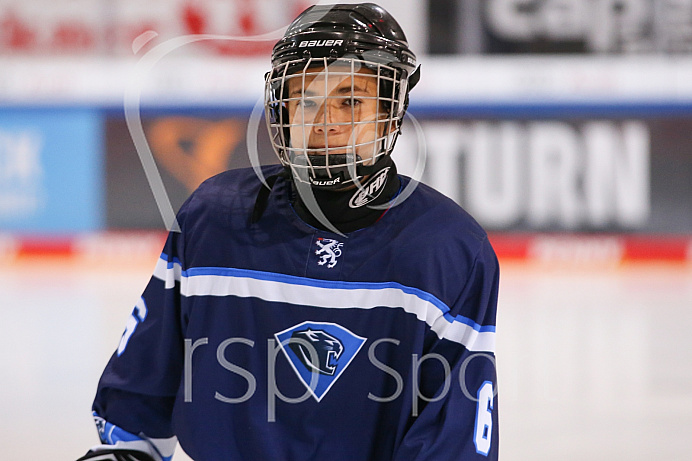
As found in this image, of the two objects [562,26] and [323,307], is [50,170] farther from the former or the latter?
[323,307]

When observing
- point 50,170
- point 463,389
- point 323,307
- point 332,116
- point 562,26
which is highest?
point 562,26

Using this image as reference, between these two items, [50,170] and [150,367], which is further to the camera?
[50,170]

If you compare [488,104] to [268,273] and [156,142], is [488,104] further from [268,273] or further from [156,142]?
[268,273]

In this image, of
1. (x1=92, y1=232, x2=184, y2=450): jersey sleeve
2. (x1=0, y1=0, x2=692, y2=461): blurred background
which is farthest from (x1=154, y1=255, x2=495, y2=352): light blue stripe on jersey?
(x1=0, y1=0, x2=692, y2=461): blurred background

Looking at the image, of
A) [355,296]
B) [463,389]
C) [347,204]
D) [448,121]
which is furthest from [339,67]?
[448,121]

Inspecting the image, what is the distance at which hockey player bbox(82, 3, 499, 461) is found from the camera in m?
1.17

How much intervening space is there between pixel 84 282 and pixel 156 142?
1541mm

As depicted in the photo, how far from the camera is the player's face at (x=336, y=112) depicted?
3.92 ft

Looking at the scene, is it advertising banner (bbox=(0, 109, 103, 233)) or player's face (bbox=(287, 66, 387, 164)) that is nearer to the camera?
player's face (bbox=(287, 66, 387, 164))

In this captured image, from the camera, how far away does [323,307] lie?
1178 millimetres

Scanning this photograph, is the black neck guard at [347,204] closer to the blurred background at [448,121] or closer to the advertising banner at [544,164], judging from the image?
the blurred background at [448,121]

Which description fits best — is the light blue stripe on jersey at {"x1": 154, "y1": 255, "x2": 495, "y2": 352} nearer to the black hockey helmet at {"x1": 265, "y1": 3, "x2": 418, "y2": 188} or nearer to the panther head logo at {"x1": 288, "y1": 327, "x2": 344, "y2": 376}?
the panther head logo at {"x1": 288, "y1": 327, "x2": 344, "y2": 376}

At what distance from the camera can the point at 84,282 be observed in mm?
5684

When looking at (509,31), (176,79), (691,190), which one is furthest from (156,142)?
(691,190)
